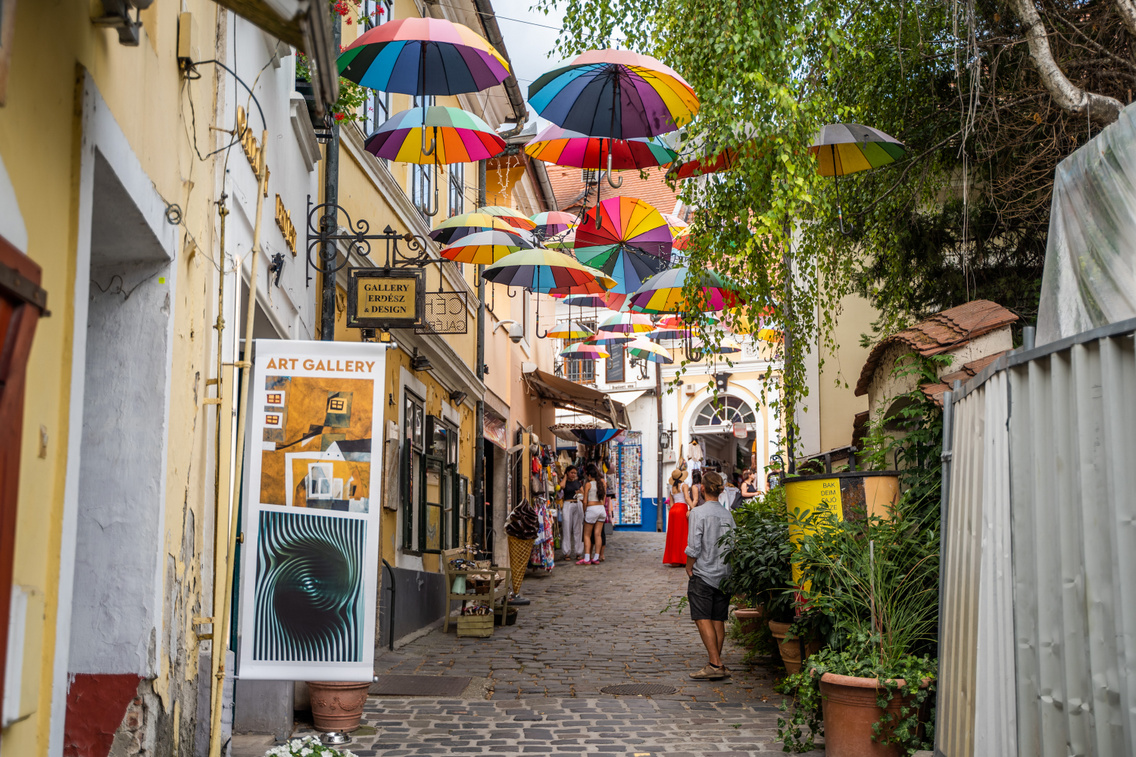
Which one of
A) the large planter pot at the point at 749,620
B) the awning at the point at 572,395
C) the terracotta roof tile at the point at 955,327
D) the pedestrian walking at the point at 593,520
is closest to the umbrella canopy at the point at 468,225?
the large planter pot at the point at 749,620

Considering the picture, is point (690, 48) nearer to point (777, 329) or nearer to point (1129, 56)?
point (777, 329)

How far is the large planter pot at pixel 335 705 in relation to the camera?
6.63 meters

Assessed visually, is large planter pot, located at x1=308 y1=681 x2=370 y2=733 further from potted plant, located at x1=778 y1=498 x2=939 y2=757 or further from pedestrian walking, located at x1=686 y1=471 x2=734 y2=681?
pedestrian walking, located at x1=686 y1=471 x2=734 y2=681

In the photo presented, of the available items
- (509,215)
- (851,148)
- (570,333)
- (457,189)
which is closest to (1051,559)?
(851,148)

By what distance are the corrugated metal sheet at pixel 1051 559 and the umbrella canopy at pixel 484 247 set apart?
24.3ft

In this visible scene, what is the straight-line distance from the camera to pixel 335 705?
662cm

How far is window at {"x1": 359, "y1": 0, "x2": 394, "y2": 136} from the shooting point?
1062cm

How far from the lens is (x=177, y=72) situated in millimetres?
4387

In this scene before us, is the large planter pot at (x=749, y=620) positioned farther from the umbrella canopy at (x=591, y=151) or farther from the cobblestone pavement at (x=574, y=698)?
the umbrella canopy at (x=591, y=151)

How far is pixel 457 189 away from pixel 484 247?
444 cm

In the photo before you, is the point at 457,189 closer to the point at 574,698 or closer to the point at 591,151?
the point at 591,151

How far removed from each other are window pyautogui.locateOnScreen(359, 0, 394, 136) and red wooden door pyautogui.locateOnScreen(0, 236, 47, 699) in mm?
8349

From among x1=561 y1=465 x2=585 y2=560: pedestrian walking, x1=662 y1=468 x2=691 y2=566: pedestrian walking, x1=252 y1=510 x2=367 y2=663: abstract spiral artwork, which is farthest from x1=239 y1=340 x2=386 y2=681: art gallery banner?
x1=561 y1=465 x2=585 y2=560: pedestrian walking

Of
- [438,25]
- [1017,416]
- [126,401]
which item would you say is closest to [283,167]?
[438,25]
